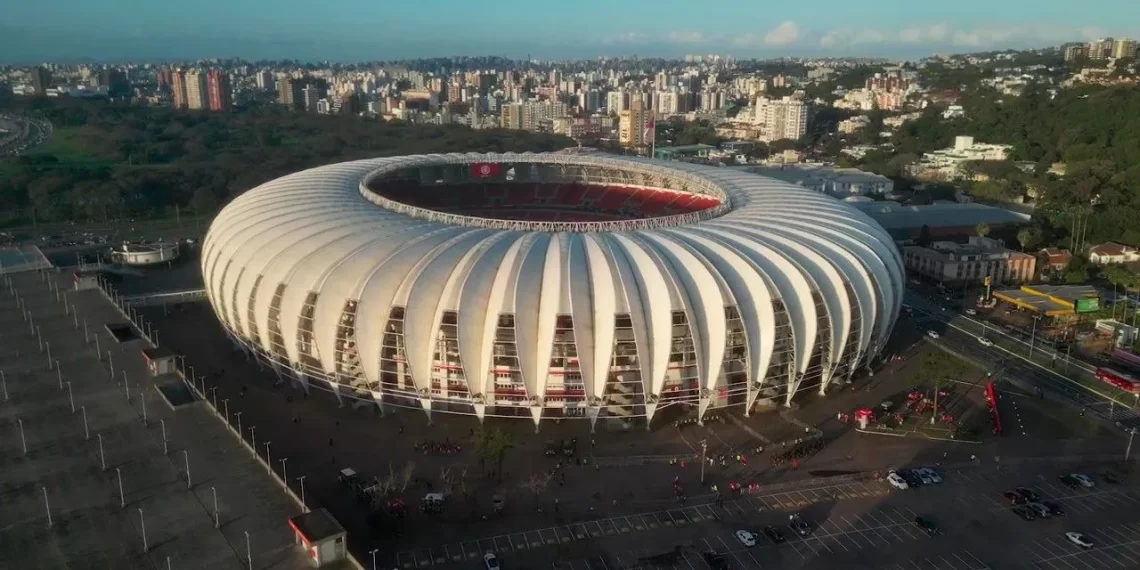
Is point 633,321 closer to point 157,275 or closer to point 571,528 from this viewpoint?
point 571,528

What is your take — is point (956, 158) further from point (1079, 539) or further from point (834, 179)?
point (1079, 539)

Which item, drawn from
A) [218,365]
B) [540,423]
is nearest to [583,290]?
[540,423]

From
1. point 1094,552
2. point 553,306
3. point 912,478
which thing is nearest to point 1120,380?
point 912,478

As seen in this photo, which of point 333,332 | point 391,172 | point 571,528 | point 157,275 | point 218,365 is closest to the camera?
point 571,528

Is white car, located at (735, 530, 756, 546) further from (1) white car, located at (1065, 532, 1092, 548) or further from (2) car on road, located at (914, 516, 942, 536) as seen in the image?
(1) white car, located at (1065, 532, 1092, 548)

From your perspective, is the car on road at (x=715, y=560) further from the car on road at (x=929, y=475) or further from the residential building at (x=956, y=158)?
the residential building at (x=956, y=158)

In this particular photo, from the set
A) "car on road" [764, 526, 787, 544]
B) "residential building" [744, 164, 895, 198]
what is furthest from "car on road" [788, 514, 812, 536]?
"residential building" [744, 164, 895, 198]

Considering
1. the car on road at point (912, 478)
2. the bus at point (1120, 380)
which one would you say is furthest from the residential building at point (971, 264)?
the car on road at point (912, 478)
